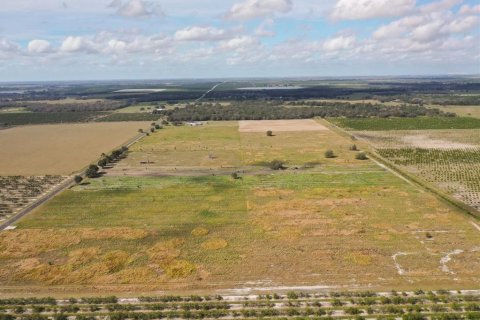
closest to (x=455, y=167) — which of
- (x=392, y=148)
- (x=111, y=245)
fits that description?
(x=392, y=148)

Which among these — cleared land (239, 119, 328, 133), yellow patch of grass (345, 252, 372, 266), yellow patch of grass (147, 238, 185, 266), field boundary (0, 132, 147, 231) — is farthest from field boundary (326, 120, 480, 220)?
field boundary (0, 132, 147, 231)

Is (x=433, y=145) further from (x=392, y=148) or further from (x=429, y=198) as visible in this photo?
(x=429, y=198)

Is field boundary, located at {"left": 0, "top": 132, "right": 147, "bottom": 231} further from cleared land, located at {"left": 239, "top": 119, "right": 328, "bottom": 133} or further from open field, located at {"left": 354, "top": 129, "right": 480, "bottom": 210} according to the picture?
cleared land, located at {"left": 239, "top": 119, "right": 328, "bottom": 133}

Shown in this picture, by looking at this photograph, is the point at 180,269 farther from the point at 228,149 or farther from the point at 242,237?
the point at 228,149

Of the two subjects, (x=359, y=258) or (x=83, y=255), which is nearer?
(x=359, y=258)

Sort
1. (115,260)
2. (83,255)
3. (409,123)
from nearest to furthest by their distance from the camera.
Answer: (115,260) → (83,255) → (409,123)

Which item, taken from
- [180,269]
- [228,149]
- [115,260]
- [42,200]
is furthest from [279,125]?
[180,269]

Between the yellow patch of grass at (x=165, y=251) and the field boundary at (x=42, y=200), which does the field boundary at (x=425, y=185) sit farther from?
the field boundary at (x=42, y=200)
